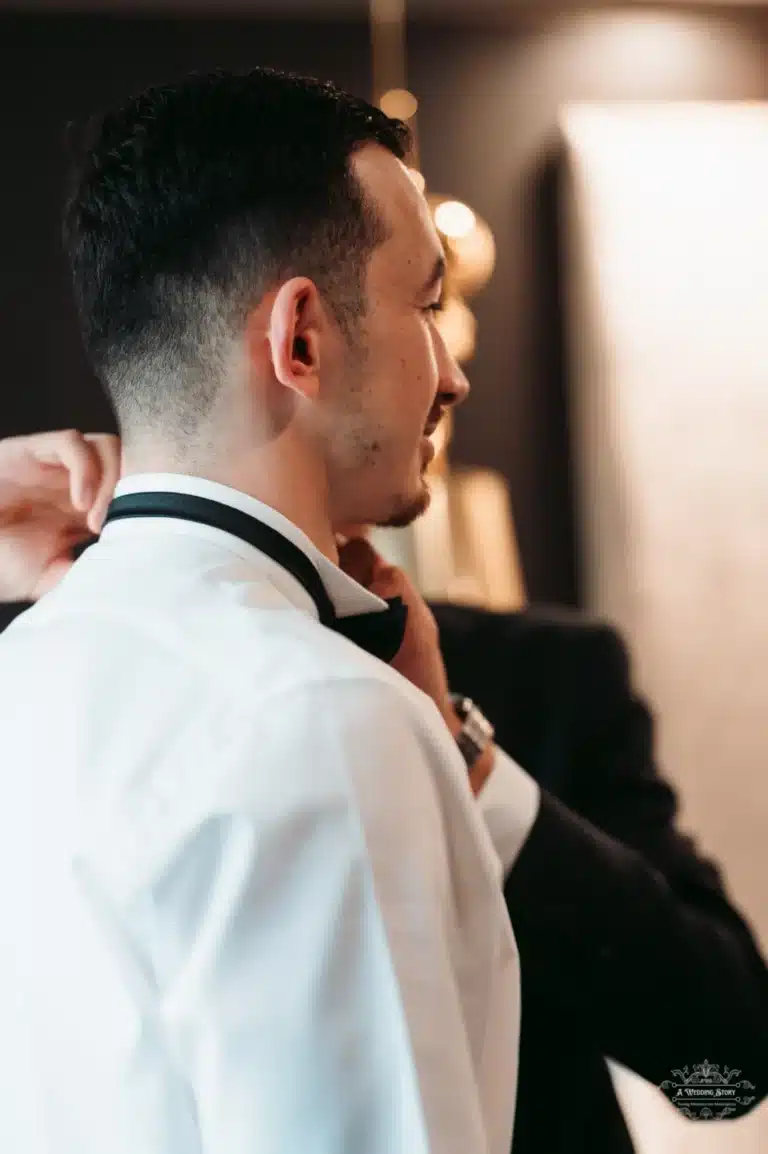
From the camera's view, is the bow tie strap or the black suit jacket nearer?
the bow tie strap

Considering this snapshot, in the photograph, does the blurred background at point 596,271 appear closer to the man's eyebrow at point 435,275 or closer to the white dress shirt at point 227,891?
the man's eyebrow at point 435,275

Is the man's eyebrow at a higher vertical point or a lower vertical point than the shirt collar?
higher

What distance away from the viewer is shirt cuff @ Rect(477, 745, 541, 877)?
81 centimetres

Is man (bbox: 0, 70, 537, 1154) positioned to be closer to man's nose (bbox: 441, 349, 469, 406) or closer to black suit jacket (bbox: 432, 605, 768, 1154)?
man's nose (bbox: 441, 349, 469, 406)

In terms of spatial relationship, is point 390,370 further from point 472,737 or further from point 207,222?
point 472,737

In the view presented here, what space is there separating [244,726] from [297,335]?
0.24 m

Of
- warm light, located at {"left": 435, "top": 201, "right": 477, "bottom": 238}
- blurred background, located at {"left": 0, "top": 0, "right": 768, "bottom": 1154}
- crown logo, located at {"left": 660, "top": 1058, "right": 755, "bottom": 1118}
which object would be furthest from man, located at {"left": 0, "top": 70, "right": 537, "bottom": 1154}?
blurred background, located at {"left": 0, "top": 0, "right": 768, "bottom": 1154}

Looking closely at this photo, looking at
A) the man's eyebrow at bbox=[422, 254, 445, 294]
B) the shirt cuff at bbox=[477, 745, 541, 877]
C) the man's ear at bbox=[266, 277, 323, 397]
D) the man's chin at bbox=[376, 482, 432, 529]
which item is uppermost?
the man's eyebrow at bbox=[422, 254, 445, 294]

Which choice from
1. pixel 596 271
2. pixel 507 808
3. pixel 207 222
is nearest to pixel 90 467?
pixel 207 222

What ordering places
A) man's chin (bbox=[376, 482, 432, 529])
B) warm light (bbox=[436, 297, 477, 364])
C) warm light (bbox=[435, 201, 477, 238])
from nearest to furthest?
man's chin (bbox=[376, 482, 432, 529])
warm light (bbox=[435, 201, 477, 238])
warm light (bbox=[436, 297, 477, 364])

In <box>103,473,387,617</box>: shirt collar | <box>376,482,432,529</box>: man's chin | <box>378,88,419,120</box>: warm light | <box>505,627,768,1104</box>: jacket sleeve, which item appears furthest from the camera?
<box>378,88,419,120</box>: warm light

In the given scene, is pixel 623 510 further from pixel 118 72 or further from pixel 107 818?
pixel 107 818

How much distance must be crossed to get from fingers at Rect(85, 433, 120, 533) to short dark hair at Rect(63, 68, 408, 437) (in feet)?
0.55

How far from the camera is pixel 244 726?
0.50 metres
